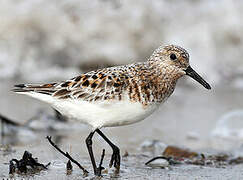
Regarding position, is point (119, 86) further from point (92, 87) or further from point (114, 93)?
point (92, 87)

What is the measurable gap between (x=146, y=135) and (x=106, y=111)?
260 centimetres

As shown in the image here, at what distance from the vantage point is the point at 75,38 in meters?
11.7

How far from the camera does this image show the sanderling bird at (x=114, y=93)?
192 inches

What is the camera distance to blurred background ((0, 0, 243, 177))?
1038 centimetres

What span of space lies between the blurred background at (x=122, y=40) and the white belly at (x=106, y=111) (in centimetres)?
400

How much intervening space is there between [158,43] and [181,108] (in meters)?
3.37

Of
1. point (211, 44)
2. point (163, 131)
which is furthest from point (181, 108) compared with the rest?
point (211, 44)

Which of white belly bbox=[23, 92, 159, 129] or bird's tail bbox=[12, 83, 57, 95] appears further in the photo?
bird's tail bbox=[12, 83, 57, 95]

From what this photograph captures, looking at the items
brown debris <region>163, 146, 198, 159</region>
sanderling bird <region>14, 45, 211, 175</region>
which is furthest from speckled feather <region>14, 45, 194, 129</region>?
brown debris <region>163, 146, 198, 159</region>

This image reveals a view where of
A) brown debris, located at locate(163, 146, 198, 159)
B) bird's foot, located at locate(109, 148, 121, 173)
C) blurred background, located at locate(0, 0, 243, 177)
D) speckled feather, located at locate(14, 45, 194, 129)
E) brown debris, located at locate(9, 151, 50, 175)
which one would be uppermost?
blurred background, located at locate(0, 0, 243, 177)

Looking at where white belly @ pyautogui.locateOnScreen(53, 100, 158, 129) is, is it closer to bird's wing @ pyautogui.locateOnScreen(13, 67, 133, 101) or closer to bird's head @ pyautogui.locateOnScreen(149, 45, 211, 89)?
bird's wing @ pyautogui.locateOnScreen(13, 67, 133, 101)

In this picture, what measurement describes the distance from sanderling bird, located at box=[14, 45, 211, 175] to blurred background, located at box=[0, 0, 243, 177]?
12.4ft

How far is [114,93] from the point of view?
4.90m

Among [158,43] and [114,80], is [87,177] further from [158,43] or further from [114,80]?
[158,43]
